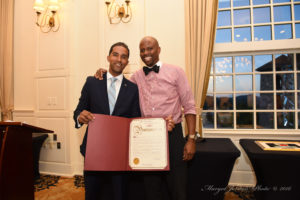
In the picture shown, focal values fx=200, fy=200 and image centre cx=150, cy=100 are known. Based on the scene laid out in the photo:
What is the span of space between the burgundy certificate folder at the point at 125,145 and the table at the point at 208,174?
0.84 m

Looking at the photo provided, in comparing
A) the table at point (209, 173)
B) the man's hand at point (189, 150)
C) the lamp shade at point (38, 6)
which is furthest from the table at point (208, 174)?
the lamp shade at point (38, 6)

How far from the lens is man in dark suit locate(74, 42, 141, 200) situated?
5.19 ft

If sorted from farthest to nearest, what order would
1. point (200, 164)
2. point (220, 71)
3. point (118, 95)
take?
point (220, 71) < point (200, 164) < point (118, 95)

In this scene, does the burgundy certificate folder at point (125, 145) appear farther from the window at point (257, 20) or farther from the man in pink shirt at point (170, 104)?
the window at point (257, 20)

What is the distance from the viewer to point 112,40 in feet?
11.4

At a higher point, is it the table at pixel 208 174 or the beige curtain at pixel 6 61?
the beige curtain at pixel 6 61

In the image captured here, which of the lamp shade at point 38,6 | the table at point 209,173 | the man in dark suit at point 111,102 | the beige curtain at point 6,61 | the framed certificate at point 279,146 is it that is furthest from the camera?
the beige curtain at point 6,61

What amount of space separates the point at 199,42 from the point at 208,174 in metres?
1.95

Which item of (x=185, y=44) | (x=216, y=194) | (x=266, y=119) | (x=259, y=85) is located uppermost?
(x=185, y=44)

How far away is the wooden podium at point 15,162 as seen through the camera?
1.95 meters

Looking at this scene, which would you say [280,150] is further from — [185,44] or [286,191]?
[185,44]

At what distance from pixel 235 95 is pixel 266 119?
63cm

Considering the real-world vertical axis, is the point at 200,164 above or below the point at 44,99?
below

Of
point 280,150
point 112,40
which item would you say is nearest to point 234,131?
point 280,150
